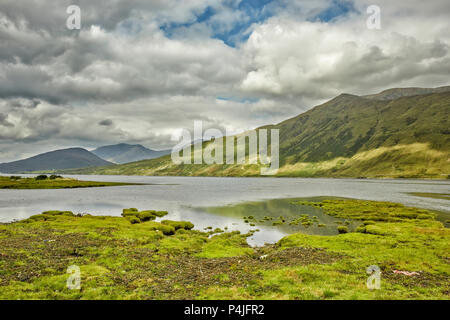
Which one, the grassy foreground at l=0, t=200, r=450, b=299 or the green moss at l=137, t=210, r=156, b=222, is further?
the green moss at l=137, t=210, r=156, b=222

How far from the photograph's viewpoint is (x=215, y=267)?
27922mm

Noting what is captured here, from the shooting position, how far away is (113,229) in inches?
1948

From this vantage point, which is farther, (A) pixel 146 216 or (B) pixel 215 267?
(A) pixel 146 216

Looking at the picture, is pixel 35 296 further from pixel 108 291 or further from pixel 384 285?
pixel 384 285

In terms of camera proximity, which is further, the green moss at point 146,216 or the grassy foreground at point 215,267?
the green moss at point 146,216

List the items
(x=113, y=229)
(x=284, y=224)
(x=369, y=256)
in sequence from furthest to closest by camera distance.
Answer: (x=284, y=224) → (x=113, y=229) → (x=369, y=256)

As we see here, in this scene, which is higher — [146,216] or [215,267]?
[215,267]

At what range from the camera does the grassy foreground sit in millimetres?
19719

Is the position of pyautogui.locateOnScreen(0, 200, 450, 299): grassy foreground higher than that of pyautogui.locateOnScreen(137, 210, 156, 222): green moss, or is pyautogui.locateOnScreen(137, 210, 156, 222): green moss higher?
pyautogui.locateOnScreen(0, 200, 450, 299): grassy foreground

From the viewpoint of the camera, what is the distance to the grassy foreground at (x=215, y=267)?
19719 millimetres

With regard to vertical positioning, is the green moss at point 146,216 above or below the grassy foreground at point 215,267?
below

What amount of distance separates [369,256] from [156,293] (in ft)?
80.0
